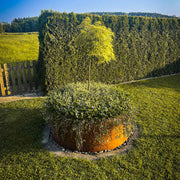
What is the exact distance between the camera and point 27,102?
272 inches

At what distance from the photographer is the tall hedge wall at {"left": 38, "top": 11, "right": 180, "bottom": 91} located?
7.64 m

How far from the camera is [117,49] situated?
9.55 meters

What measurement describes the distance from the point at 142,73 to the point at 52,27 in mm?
6248

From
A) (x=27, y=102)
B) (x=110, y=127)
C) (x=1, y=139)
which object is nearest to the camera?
(x=110, y=127)

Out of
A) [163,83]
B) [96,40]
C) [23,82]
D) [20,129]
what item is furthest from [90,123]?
[163,83]

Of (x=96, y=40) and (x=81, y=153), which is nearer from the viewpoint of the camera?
(x=81, y=153)

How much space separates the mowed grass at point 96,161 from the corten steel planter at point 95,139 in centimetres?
31

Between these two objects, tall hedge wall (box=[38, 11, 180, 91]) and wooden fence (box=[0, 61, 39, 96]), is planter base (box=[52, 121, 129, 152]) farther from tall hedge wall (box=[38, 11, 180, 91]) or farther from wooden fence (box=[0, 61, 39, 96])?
wooden fence (box=[0, 61, 39, 96])

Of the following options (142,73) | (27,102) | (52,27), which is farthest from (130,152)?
(142,73)

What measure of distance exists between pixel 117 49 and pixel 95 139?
6.88 m

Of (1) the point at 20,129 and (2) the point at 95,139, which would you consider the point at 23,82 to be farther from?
(2) the point at 95,139

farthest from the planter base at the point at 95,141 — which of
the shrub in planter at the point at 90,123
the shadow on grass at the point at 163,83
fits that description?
the shadow on grass at the point at 163,83

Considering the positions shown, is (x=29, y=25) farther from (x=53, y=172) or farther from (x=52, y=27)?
(x=53, y=172)

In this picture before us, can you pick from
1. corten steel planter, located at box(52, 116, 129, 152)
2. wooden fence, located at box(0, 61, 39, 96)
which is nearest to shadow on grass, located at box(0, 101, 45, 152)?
corten steel planter, located at box(52, 116, 129, 152)
